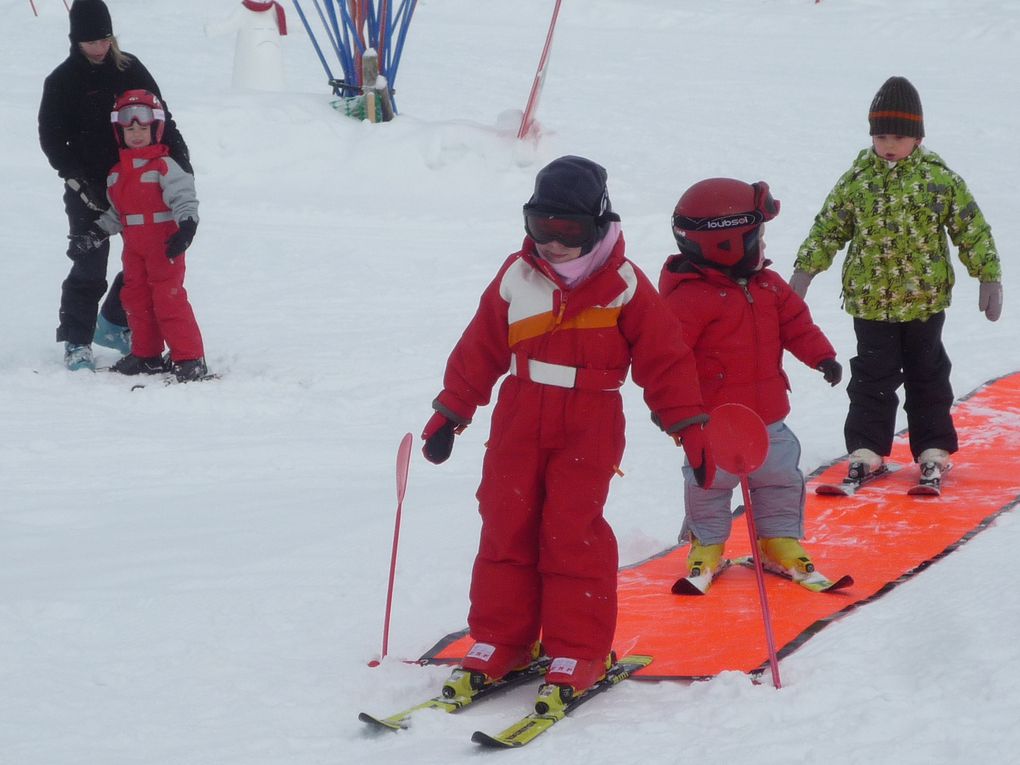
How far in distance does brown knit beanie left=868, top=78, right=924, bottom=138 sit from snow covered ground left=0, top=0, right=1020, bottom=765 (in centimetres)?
135

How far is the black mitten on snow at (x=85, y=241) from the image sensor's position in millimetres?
6160

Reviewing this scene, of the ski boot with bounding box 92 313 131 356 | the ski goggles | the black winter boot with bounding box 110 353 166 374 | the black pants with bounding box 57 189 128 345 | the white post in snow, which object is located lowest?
the black winter boot with bounding box 110 353 166 374

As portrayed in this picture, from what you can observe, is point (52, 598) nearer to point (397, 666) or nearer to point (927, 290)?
point (397, 666)

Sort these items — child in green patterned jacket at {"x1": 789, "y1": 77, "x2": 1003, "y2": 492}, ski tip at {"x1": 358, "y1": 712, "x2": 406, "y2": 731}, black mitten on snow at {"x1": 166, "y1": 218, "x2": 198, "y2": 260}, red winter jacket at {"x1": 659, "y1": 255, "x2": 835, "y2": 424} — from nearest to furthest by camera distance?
ski tip at {"x1": 358, "y1": 712, "x2": 406, "y2": 731} → red winter jacket at {"x1": 659, "y1": 255, "x2": 835, "y2": 424} → child in green patterned jacket at {"x1": 789, "y1": 77, "x2": 1003, "y2": 492} → black mitten on snow at {"x1": 166, "y1": 218, "x2": 198, "y2": 260}

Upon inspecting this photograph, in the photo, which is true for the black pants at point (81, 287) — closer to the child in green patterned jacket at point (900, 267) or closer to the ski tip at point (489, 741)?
the child in green patterned jacket at point (900, 267)

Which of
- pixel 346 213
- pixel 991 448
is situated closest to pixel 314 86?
pixel 346 213

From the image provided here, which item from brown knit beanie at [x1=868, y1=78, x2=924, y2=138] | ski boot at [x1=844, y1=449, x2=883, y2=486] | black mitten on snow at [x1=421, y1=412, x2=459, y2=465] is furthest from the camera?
ski boot at [x1=844, y1=449, x2=883, y2=486]

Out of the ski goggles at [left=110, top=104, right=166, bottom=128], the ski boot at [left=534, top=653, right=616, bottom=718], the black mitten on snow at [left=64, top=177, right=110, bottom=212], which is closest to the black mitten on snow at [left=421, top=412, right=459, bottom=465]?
the ski boot at [left=534, top=653, right=616, bottom=718]

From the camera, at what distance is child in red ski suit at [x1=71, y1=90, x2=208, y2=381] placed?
19.2 feet

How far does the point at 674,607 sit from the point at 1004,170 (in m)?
9.40

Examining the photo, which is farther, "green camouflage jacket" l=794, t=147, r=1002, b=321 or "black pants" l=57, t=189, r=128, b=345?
"black pants" l=57, t=189, r=128, b=345

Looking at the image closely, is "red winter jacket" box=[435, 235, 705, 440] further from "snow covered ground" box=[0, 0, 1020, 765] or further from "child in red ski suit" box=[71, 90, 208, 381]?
"child in red ski suit" box=[71, 90, 208, 381]

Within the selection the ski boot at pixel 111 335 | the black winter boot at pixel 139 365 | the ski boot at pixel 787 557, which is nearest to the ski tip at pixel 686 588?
the ski boot at pixel 787 557

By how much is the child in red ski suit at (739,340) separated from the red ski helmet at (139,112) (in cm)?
312
